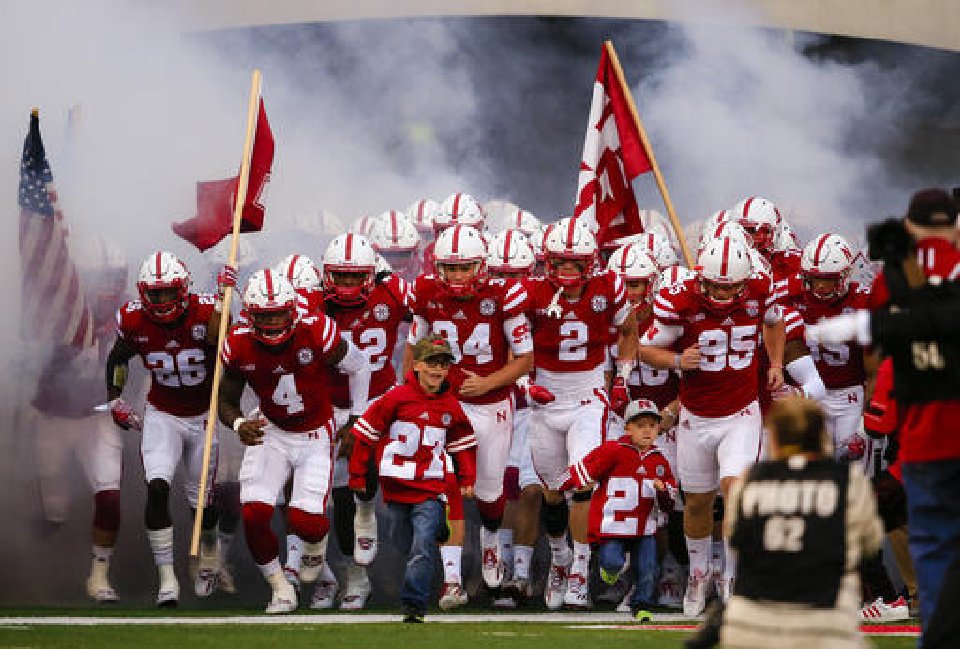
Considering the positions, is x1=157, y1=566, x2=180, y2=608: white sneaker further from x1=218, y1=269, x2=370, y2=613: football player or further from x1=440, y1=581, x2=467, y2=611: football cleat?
x1=440, y1=581, x2=467, y2=611: football cleat

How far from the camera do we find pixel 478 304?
10344 mm

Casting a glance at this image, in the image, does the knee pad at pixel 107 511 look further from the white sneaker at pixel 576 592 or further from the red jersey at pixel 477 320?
the white sneaker at pixel 576 592

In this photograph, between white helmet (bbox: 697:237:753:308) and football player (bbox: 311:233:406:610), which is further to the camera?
football player (bbox: 311:233:406:610)

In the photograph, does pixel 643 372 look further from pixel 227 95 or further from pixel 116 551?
pixel 227 95

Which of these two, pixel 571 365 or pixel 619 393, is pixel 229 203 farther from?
pixel 619 393

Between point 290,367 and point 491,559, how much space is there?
1.51m

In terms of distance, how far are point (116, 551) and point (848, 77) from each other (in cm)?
849

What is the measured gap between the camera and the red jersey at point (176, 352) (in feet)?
34.4

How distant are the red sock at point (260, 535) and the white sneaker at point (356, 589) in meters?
0.64

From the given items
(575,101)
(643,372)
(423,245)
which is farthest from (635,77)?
(643,372)

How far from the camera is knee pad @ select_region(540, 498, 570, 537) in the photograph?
10555 millimetres

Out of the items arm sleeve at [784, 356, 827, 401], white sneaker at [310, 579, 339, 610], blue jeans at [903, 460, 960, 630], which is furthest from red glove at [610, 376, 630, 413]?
blue jeans at [903, 460, 960, 630]

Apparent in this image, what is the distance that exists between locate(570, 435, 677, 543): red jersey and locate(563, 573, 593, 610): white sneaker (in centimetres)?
53

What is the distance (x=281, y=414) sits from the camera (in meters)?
10.0
